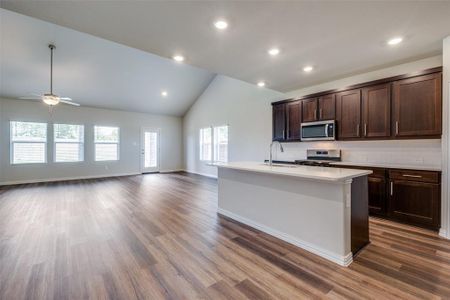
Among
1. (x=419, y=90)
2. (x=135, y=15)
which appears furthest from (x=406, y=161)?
(x=135, y=15)

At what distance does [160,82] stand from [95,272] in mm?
6299

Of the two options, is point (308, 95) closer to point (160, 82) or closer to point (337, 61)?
point (337, 61)

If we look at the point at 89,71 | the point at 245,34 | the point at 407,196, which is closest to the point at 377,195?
the point at 407,196

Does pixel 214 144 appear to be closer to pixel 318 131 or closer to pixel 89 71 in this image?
pixel 318 131

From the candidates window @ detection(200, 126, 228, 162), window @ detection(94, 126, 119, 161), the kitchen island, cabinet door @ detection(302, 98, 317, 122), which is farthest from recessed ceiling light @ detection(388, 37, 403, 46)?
window @ detection(94, 126, 119, 161)

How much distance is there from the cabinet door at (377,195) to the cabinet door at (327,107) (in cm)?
141

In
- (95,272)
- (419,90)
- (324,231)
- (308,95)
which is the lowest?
(95,272)

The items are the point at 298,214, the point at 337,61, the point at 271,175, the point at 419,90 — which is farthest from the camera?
the point at 337,61

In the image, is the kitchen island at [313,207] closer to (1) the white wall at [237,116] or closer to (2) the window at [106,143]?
(1) the white wall at [237,116]

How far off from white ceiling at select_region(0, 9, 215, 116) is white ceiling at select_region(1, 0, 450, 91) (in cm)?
301

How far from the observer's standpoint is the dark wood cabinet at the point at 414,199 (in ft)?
9.51

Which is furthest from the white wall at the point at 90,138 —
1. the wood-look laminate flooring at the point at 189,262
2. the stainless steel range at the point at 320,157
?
the stainless steel range at the point at 320,157

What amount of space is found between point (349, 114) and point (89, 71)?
22.3 ft

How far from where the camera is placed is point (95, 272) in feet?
6.64
